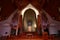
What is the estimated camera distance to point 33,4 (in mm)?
7859

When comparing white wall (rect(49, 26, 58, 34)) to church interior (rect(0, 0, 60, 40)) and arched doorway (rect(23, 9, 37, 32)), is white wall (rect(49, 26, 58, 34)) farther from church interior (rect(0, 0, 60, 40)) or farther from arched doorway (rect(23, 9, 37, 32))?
arched doorway (rect(23, 9, 37, 32))

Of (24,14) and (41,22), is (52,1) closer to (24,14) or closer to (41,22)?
(41,22)

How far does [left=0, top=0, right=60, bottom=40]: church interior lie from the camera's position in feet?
23.9

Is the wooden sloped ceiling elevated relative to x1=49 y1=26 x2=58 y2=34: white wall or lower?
elevated

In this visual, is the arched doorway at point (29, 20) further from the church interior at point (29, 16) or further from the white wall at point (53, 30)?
the white wall at point (53, 30)

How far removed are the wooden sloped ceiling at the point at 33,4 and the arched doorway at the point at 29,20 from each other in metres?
0.53

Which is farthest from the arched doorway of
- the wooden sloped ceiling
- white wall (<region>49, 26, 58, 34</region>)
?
white wall (<region>49, 26, 58, 34</region>)

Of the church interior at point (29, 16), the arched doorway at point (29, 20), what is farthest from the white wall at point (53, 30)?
the arched doorway at point (29, 20)

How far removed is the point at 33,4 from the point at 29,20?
114cm

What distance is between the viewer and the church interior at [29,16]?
7270mm

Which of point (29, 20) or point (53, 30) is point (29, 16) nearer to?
point (29, 20)

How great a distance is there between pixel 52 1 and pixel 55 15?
3.17ft

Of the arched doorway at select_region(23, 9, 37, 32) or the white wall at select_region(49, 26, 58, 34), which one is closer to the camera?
the white wall at select_region(49, 26, 58, 34)

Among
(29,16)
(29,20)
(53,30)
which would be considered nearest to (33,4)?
(29,16)
